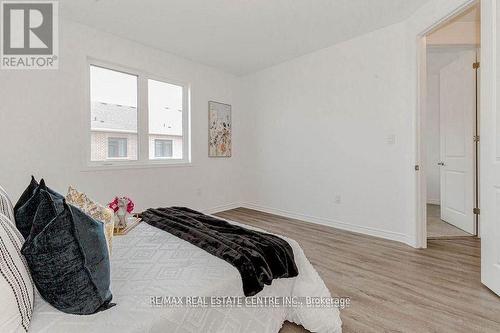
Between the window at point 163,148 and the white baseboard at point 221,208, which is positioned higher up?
the window at point 163,148

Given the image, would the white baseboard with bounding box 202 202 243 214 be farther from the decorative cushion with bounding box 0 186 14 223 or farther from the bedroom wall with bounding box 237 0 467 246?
the decorative cushion with bounding box 0 186 14 223

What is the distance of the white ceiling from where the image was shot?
2.69 m

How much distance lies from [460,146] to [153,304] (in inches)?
169

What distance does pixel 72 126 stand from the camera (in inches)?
117

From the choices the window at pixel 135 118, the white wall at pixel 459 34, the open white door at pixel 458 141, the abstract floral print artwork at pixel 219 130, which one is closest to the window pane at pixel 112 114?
the window at pixel 135 118

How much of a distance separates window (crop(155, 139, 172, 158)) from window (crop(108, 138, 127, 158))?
0.49m

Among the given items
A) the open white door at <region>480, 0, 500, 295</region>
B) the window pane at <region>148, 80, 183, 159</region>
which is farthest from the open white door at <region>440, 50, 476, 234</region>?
the window pane at <region>148, 80, 183, 159</region>

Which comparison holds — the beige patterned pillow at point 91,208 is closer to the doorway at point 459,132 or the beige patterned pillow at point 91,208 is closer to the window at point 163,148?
the window at point 163,148

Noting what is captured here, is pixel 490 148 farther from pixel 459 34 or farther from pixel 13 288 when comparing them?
pixel 13 288

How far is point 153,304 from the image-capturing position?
99 cm

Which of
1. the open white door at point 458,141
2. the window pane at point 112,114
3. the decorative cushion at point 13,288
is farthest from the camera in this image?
the open white door at point 458,141

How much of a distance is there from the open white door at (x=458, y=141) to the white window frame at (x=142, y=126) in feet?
13.3

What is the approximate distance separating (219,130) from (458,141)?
3.75 m

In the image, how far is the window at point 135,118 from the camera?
3279 millimetres
